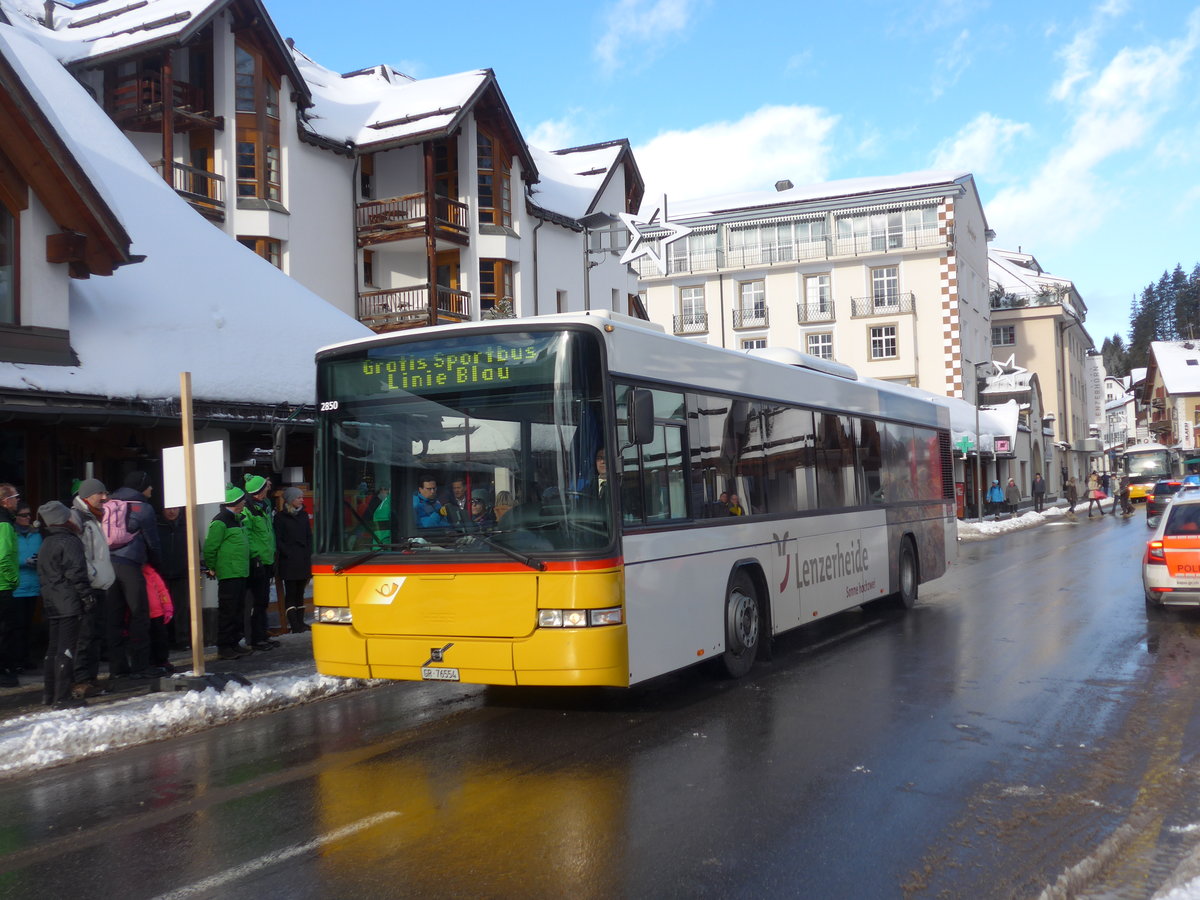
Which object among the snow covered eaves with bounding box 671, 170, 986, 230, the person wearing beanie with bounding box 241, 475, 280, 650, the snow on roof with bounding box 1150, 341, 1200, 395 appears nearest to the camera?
the person wearing beanie with bounding box 241, 475, 280, 650

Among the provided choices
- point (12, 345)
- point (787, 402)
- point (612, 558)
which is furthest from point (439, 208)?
point (612, 558)

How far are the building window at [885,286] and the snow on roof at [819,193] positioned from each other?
4336mm

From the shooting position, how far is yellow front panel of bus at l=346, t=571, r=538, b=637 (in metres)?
7.75

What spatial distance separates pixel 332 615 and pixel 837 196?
57.4 metres

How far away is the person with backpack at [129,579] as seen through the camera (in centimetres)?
1051

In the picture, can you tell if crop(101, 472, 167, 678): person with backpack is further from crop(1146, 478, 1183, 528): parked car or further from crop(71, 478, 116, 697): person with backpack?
crop(1146, 478, 1183, 528): parked car

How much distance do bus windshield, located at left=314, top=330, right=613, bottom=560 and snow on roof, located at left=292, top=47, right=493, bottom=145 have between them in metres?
19.6

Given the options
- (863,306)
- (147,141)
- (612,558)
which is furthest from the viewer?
(863,306)

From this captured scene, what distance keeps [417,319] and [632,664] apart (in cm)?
2038

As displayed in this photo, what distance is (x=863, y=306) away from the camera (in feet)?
204

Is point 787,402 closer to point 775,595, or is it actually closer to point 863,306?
point 775,595

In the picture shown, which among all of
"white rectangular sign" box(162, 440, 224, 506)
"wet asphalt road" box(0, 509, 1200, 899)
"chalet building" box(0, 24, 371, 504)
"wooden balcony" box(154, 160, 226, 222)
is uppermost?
"wooden balcony" box(154, 160, 226, 222)

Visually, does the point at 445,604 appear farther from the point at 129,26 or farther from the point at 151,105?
the point at 129,26

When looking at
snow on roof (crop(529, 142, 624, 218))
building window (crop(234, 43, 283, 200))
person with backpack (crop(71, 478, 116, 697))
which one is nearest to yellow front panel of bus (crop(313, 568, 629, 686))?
person with backpack (crop(71, 478, 116, 697))
